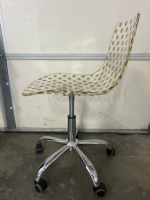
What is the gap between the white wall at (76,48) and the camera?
3.27 feet

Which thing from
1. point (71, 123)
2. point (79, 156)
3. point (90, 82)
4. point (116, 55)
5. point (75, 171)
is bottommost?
point (75, 171)

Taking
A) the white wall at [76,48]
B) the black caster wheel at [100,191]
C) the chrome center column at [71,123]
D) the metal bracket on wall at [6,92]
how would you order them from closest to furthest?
1. the black caster wheel at [100,191]
2. the chrome center column at [71,123]
3. the white wall at [76,48]
4. the metal bracket on wall at [6,92]

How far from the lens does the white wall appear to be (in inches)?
39.3

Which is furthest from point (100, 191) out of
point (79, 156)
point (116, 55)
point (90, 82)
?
point (116, 55)

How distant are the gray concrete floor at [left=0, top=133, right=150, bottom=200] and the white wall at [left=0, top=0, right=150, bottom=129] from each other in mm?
230

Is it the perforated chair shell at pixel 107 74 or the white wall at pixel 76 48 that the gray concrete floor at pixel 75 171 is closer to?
the white wall at pixel 76 48

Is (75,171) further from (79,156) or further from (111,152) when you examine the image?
(111,152)

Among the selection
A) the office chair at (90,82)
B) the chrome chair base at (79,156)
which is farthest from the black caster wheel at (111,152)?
the office chair at (90,82)

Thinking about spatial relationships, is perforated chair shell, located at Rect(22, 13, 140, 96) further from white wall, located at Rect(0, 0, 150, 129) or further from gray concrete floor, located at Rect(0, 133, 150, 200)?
gray concrete floor, located at Rect(0, 133, 150, 200)

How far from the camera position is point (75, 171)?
0.92 metres

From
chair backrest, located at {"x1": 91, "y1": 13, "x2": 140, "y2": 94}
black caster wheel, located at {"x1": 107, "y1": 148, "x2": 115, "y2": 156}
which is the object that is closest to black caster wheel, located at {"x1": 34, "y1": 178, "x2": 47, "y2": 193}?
black caster wheel, located at {"x1": 107, "y1": 148, "x2": 115, "y2": 156}

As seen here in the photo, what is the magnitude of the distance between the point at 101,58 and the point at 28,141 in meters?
0.91

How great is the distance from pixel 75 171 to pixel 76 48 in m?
0.86

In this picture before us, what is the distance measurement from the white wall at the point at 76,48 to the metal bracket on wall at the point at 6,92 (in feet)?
0.16
